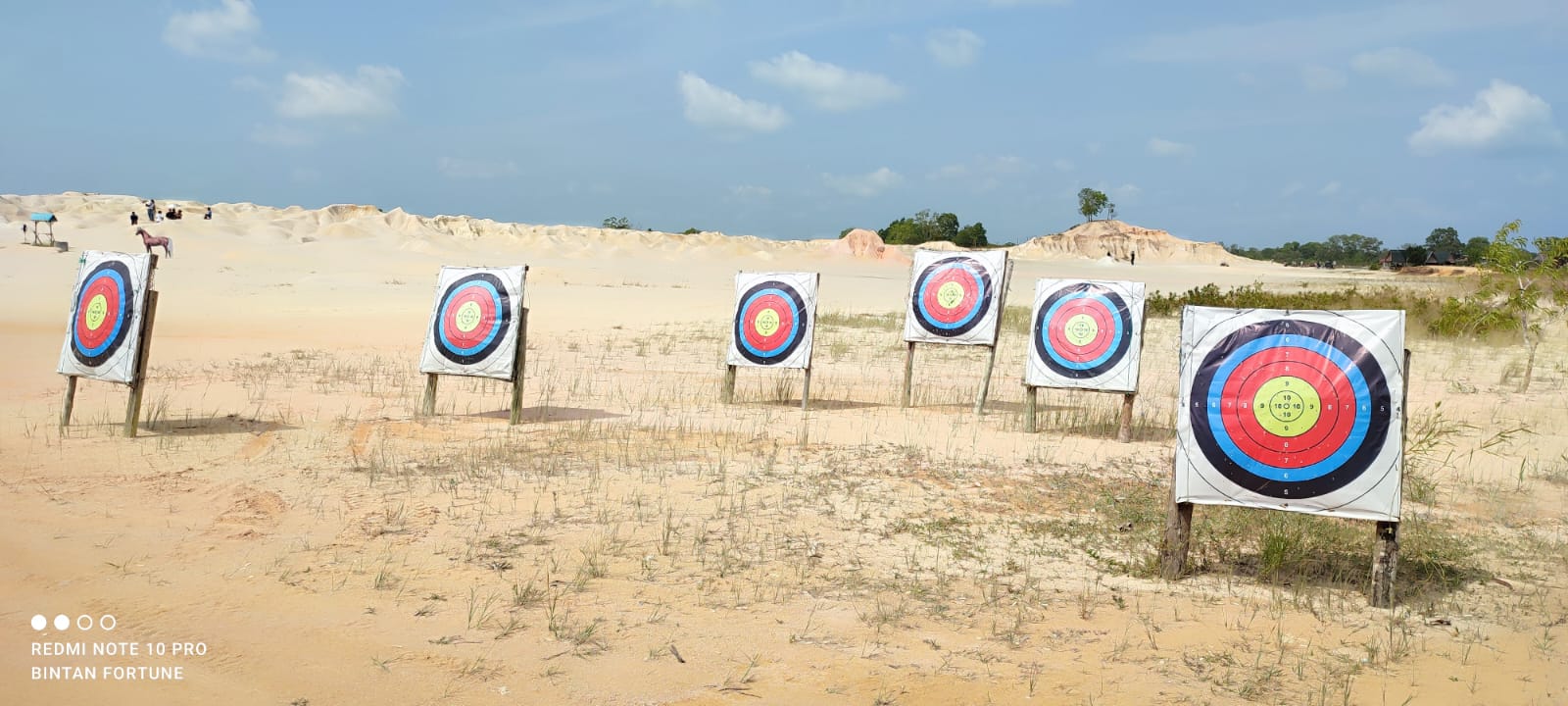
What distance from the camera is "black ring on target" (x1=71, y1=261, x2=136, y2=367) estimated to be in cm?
780

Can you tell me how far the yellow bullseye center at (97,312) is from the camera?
7.91m

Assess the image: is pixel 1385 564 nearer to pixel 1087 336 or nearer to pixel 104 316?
pixel 1087 336

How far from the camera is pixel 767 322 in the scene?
35.0 feet

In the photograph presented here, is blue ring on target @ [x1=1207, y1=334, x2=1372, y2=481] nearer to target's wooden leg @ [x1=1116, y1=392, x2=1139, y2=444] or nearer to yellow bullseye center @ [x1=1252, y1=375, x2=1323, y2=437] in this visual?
yellow bullseye center @ [x1=1252, y1=375, x2=1323, y2=437]

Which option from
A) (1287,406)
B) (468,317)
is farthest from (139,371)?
(1287,406)

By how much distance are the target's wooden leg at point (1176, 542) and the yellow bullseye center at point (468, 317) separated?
6.14 meters

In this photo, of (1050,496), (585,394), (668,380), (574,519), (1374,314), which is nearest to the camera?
(1374,314)

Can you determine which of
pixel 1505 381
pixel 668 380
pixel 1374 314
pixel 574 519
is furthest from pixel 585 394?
pixel 1505 381

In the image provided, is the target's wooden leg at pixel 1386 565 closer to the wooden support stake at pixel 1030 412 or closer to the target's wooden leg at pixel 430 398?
the wooden support stake at pixel 1030 412

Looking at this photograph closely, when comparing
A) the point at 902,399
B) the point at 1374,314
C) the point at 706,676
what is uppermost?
the point at 1374,314

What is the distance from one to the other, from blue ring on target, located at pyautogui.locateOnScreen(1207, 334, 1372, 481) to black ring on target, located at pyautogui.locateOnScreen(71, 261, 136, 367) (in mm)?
7493

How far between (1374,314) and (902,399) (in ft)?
19.8

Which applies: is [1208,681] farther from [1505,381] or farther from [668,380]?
[1505,381]

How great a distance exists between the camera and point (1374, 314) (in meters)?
4.88
